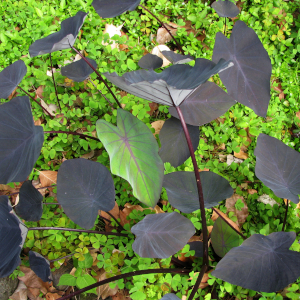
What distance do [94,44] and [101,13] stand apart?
20.7 inches

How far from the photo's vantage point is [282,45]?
193 cm

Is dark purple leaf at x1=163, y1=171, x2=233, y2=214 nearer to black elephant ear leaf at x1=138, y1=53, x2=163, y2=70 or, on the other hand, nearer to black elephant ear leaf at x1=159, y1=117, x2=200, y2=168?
black elephant ear leaf at x1=159, y1=117, x2=200, y2=168

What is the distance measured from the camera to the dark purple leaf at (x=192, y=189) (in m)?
1.05

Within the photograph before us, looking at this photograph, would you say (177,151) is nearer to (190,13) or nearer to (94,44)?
(94,44)

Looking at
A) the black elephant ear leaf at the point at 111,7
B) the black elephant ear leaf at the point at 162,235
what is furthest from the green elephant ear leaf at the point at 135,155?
the black elephant ear leaf at the point at 111,7

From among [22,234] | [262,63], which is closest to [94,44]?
[262,63]

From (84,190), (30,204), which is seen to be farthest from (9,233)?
(84,190)

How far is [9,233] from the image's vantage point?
90 centimetres

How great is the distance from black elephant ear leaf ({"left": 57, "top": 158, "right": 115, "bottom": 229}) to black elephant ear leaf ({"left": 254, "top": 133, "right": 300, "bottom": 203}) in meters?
0.66

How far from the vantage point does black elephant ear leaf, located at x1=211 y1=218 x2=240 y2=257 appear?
111 centimetres

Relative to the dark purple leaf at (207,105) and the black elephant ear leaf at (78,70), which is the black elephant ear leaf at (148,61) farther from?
the dark purple leaf at (207,105)

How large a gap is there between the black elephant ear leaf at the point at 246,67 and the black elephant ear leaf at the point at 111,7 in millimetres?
532

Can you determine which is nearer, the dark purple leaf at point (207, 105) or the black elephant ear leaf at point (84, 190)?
the black elephant ear leaf at point (84, 190)

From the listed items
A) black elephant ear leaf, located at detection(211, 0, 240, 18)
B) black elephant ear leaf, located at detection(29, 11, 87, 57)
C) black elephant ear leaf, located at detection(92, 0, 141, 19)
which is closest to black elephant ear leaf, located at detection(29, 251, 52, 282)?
black elephant ear leaf, located at detection(29, 11, 87, 57)
